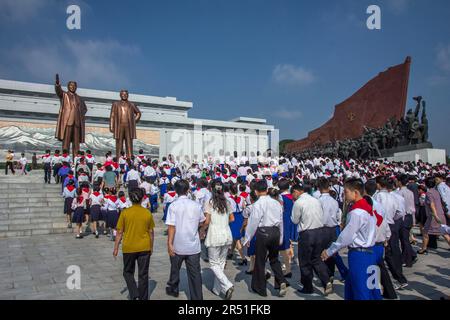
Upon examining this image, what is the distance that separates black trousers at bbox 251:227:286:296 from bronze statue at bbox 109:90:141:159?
32.4 ft

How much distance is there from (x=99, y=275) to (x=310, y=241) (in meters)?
3.25

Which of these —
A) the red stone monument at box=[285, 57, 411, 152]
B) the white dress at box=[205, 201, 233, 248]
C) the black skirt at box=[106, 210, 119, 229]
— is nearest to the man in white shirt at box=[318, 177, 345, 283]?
the white dress at box=[205, 201, 233, 248]

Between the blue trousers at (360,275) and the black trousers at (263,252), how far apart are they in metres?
1.21

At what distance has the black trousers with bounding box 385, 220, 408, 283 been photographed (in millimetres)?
4609

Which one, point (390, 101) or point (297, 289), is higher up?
point (390, 101)

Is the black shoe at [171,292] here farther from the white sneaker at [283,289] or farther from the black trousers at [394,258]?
the black trousers at [394,258]

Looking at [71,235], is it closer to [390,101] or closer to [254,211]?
[254,211]

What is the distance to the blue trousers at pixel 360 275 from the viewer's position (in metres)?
3.11

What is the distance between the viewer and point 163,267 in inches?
224

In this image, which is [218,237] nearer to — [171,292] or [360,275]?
[171,292]

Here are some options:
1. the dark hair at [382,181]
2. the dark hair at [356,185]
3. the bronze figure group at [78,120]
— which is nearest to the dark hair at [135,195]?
the dark hair at [356,185]
